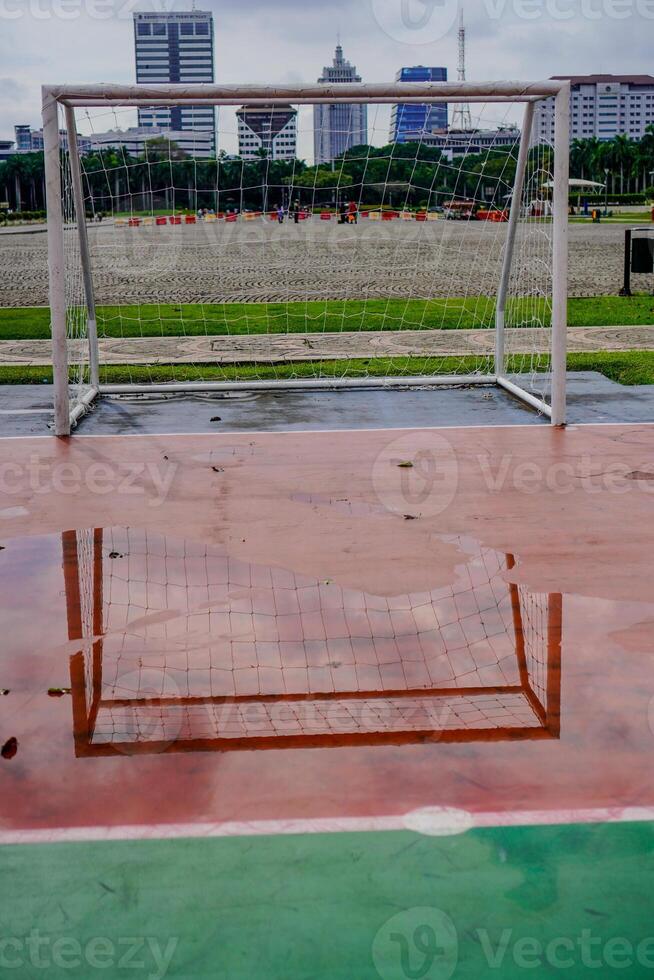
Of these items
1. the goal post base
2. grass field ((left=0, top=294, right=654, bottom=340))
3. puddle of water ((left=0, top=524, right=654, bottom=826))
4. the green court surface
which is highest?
grass field ((left=0, top=294, right=654, bottom=340))

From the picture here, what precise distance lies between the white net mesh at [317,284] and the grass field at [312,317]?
6 centimetres

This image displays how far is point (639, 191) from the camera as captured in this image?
116m

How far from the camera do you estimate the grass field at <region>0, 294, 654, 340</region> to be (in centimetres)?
1552

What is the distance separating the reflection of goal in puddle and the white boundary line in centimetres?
51

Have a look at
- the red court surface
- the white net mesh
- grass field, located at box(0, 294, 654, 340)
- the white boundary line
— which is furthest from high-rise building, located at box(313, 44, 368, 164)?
the white boundary line

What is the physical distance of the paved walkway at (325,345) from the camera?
13.0 metres

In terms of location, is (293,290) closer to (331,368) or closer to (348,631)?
(331,368)

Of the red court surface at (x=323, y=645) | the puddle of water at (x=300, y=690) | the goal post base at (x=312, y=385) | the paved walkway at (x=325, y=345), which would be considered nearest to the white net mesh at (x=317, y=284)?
the paved walkway at (x=325, y=345)

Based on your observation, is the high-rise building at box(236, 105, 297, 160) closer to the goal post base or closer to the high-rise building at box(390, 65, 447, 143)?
the high-rise building at box(390, 65, 447, 143)

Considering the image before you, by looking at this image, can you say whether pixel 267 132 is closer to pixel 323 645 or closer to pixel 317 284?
pixel 323 645

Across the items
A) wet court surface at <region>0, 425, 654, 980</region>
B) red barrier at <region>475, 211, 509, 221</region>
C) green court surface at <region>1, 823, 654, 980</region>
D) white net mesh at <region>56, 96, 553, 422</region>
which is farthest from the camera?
red barrier at <region>475, 211, 509, 221</region>

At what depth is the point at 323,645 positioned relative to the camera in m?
4.54

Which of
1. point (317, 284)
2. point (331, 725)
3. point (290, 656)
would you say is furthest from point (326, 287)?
point (331, 725)

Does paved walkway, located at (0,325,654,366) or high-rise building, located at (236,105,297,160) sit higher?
high-rise building, located at (236,105,297,160)
